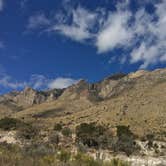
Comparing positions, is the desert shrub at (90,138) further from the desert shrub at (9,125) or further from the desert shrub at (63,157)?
the desert shrub at (63,157)

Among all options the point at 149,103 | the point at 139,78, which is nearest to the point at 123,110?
the point at 149,103

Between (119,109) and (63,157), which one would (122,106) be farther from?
Answer: (63,157)

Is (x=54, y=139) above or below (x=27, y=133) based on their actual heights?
below

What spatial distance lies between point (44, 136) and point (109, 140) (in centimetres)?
1033

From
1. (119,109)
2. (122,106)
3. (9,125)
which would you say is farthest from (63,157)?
(122,106)

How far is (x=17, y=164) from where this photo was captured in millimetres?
13859

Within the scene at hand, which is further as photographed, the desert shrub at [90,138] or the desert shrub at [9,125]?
the desert shrub at [9,125]

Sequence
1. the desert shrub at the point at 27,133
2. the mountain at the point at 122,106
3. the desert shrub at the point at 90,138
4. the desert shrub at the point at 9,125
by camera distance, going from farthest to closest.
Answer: the mountain at the point at 122,106, the desert shrub at the point at 9,125, the desert shrub at the point at 27,133, the desert shrub at the point at 90,138

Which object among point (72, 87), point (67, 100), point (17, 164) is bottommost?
point (17, 164)

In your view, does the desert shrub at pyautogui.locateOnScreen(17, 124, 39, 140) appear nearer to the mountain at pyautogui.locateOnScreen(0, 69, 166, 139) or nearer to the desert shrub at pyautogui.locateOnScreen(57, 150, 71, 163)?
the desert shrub at pyautogui.locateOnScreen(57, 150, 71, 163)

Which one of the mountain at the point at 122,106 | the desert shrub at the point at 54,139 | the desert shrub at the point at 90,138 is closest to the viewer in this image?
the desert shrub at the point at 54,139

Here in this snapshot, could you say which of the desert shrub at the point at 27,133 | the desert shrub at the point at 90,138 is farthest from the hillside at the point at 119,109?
the desert shrub at the point at 90,138

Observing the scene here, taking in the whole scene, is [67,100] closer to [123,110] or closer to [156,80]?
[156,80]

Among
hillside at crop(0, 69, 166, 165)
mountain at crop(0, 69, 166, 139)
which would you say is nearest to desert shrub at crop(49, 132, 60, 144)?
hillside at crop(0, 69, 166, 165)
